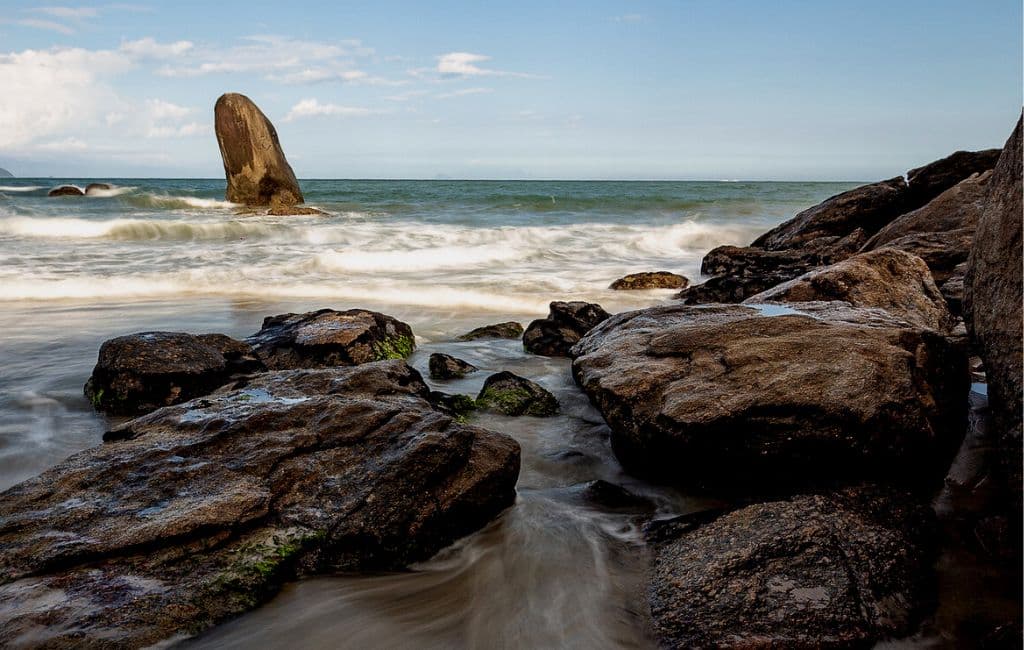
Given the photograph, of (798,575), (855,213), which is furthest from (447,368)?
(855,213)

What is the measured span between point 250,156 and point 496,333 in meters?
20.5

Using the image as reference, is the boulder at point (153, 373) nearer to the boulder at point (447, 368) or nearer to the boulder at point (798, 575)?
the boulder at point (447, 368)

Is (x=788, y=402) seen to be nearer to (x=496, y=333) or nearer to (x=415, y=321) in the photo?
(x=496, y=333)

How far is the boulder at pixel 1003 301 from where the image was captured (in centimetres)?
253

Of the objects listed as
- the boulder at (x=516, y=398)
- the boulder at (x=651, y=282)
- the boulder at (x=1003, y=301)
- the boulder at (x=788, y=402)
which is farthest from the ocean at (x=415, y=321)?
the boulder at (x=1003, y=301)

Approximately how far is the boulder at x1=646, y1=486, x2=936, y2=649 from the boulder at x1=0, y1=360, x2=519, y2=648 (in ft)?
3.09

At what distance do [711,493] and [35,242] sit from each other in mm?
17313

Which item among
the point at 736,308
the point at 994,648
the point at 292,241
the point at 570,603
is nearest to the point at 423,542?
the point at 570,603

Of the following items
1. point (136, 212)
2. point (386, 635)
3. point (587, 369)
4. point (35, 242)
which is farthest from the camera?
point (136, 212)

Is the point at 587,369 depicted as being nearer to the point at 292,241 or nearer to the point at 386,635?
the point at 386,635

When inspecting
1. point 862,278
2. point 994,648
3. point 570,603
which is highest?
point 862,278

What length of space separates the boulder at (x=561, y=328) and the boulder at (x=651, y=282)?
3.43 meters

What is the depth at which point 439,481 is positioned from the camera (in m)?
2.87

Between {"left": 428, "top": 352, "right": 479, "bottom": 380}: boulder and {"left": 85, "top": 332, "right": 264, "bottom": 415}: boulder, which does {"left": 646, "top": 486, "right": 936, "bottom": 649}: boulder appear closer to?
{"left": 428, "top": 352, "right": 479, "bottom": 380}: boulder
